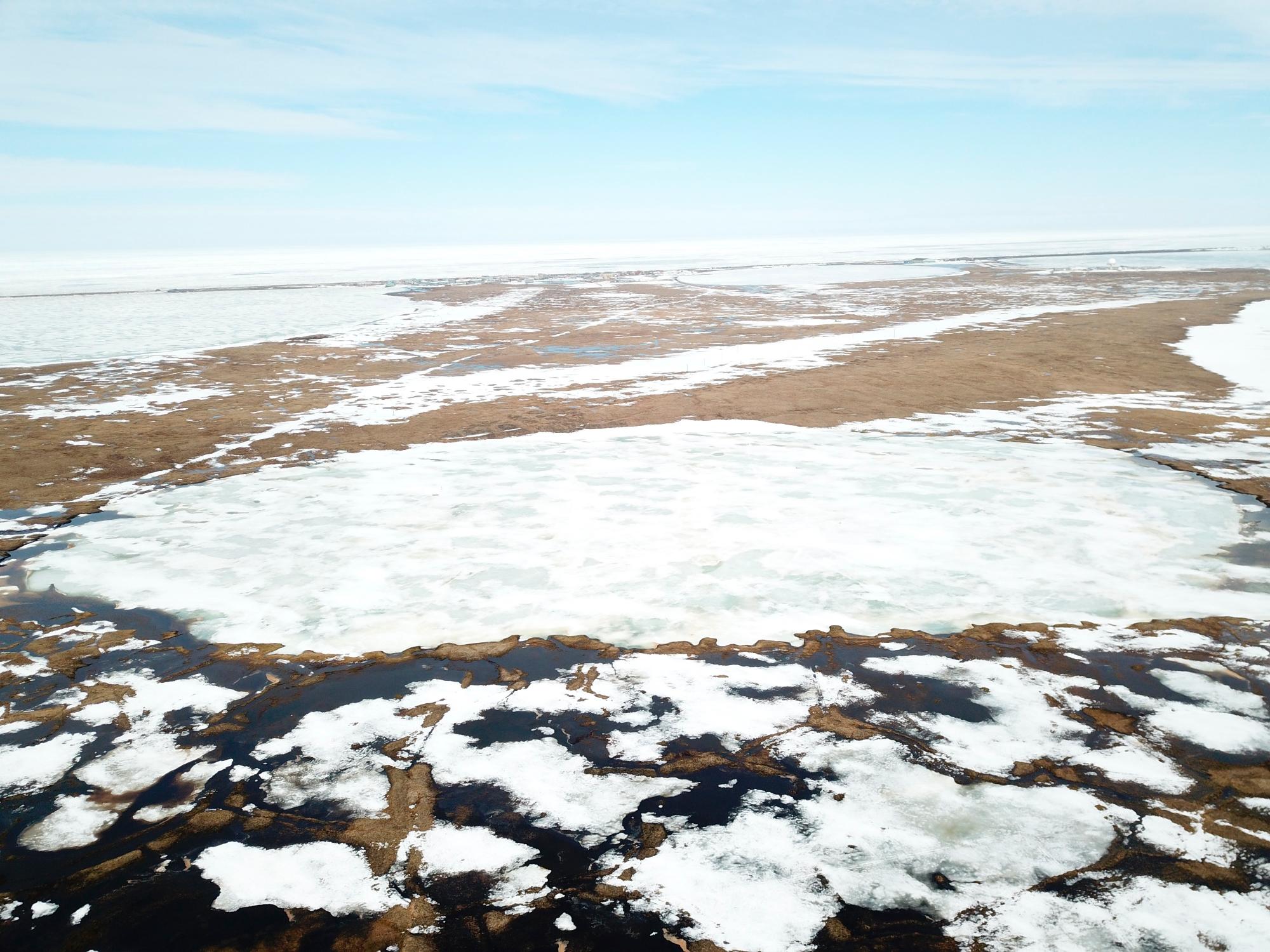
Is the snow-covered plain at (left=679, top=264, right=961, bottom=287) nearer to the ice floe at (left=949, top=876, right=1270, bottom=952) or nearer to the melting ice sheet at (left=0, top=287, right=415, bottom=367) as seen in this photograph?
the melting ice sheet at (left=0, top=287, right=415, bottom=367)

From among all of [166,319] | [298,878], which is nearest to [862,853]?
[298,878]

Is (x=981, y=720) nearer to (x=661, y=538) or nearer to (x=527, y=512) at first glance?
(x=661, y=538)

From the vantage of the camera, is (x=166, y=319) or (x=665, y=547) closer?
(x=665, y=547)

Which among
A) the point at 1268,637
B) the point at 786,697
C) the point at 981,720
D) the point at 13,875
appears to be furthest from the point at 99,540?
the point at 1268,637

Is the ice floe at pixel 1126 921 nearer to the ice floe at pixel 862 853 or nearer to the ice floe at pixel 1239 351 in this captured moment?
the ice floe at pixel 862 853

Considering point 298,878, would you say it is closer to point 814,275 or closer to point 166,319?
point 166,319

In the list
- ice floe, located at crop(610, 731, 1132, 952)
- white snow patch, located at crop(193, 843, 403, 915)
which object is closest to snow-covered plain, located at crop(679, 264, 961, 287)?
ice floe, located at crop(610, 731, 1132, 952)
